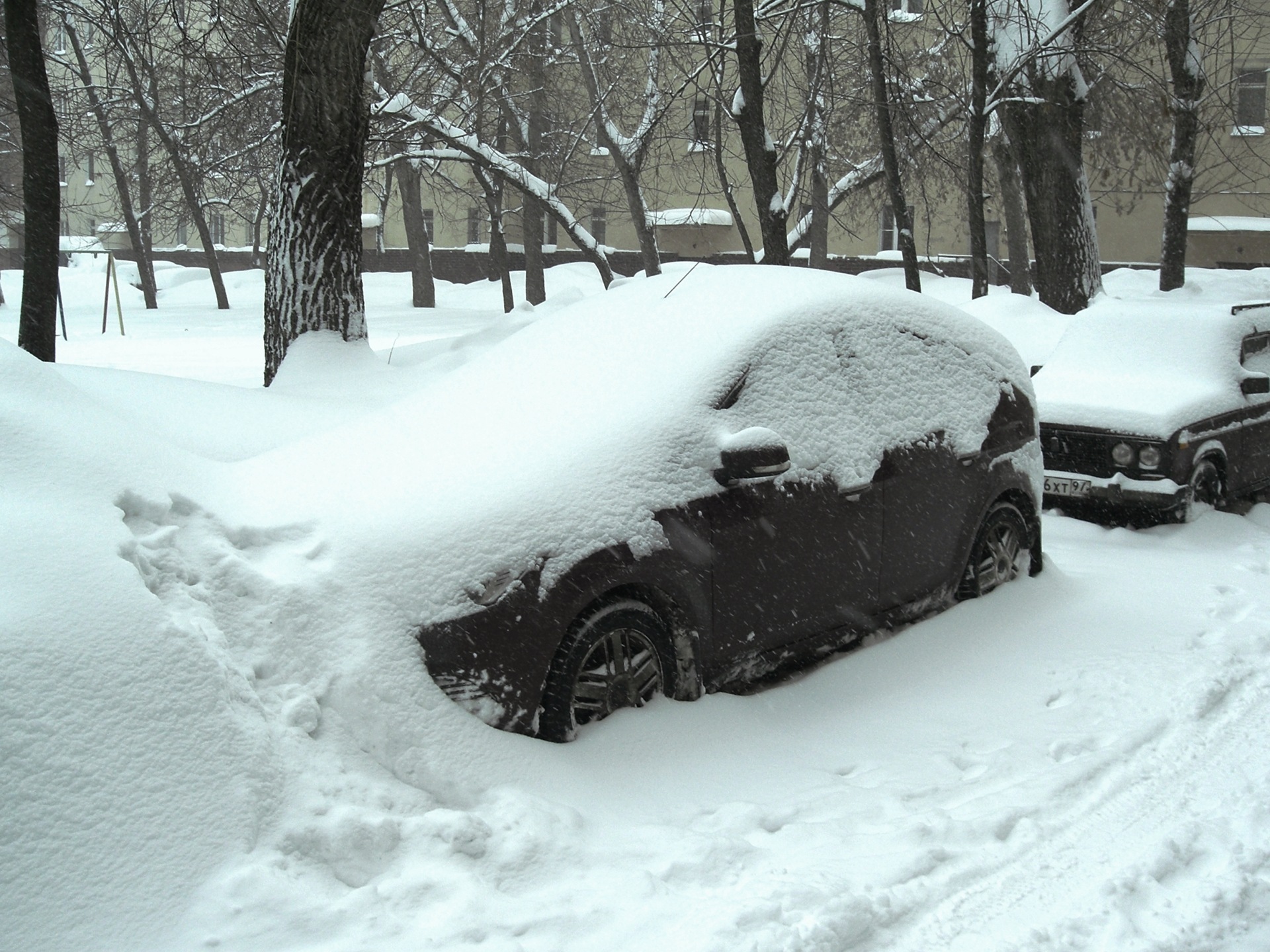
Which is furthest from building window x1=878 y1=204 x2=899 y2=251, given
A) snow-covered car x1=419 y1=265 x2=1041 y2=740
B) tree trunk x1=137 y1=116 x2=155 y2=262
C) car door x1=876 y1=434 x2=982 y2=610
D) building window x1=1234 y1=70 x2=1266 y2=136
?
car door x1=876 y1=434 x2=982 y2=610

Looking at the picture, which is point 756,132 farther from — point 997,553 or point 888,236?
point 888,236

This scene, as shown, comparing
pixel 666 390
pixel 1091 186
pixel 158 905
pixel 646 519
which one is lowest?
pixel 158 905

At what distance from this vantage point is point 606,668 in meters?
4.00

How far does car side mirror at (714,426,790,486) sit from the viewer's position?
418 cm

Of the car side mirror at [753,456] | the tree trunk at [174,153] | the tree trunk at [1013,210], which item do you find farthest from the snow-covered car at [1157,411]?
the tree trunk at [1013,210]

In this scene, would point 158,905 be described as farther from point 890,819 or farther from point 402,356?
point 402,356

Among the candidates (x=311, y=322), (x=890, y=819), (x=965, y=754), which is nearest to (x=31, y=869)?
(x=890, y=819)

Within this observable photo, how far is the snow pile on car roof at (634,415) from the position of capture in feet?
12.8

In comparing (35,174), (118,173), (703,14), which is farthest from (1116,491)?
(118,173)

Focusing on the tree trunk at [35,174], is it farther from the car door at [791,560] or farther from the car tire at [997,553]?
the car tire at [997,553]

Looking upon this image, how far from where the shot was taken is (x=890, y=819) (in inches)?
147

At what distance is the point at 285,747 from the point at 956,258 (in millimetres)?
31897

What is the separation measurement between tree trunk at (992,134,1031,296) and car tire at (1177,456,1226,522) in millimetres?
11114

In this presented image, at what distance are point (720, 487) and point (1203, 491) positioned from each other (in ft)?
17.1
